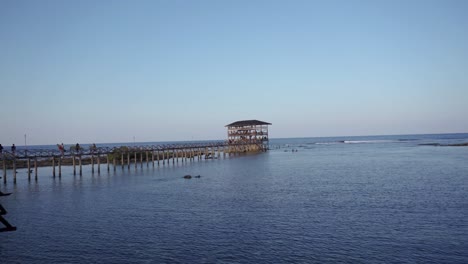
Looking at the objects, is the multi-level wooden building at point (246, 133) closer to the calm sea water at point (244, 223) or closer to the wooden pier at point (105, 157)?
the wooden pier at point (105, 157)

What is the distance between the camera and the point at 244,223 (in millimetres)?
21469

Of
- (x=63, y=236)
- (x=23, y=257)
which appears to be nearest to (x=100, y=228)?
(x=63, y=236)

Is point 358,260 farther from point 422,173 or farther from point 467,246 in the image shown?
point 422,173

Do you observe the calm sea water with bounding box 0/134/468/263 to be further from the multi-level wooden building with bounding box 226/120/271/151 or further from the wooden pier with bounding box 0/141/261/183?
the multi-level wooden building with bounding box 226/120/271/151

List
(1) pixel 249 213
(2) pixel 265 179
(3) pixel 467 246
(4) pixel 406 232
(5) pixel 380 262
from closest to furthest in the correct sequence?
1. (5) pixel 380 262
2. (3) pixel 467 246
3. (4) pixel 406 232
4. (1) pixel 249 213
5. (2) pixel 265 179

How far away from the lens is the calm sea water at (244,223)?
16422mm

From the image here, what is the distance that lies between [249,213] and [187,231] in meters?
5.14

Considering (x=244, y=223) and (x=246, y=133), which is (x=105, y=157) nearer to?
(x=246, y=133)

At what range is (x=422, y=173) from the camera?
140 feet

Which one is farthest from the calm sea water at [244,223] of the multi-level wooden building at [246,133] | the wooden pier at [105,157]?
the multi-level wooden building at [246,133]

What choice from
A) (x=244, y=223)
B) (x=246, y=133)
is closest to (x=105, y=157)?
(x=246, y=133)

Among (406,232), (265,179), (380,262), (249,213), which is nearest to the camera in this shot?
(380,262)

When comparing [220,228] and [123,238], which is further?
[220,228]

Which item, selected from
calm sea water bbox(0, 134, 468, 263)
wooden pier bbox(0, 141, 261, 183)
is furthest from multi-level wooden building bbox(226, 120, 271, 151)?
calm sea water bbox(0, 134, 468, 263)
